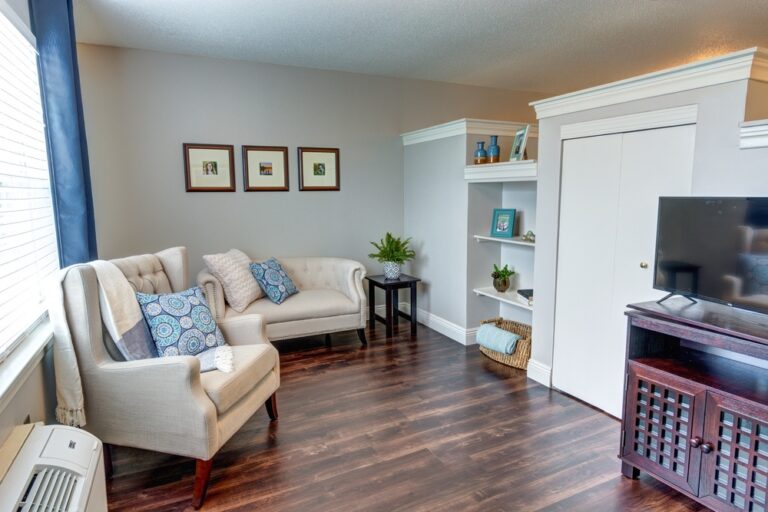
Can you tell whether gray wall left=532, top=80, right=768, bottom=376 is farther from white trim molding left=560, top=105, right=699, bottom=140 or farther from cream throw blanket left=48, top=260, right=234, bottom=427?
cream throw blanket left=48, top=260, right=234, bottom=427

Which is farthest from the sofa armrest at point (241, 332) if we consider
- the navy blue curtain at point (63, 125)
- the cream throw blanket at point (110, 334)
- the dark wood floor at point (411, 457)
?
the navy blue curtain at point (63, 125)

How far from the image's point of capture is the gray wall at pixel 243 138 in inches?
153

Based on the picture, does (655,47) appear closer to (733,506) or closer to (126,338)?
(733,506)

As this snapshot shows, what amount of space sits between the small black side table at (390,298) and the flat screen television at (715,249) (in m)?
2.39

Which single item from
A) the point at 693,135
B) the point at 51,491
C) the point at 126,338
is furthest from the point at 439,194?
the point at 51,491

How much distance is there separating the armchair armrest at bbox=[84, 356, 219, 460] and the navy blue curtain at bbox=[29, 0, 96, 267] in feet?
3.16

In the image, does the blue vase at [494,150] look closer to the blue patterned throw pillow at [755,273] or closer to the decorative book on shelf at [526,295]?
the decorative book on shelf at [526,295]

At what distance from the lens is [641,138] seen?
2.55 meters

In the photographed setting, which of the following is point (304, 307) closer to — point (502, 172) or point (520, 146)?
point (502, 172)

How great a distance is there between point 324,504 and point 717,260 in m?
2.02

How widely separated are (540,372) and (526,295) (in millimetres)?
656

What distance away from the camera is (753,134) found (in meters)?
2.04

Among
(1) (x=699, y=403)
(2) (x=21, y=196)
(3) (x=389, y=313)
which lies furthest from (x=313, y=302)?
(1) (x=699, y=403)

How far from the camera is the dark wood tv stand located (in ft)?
5.88
